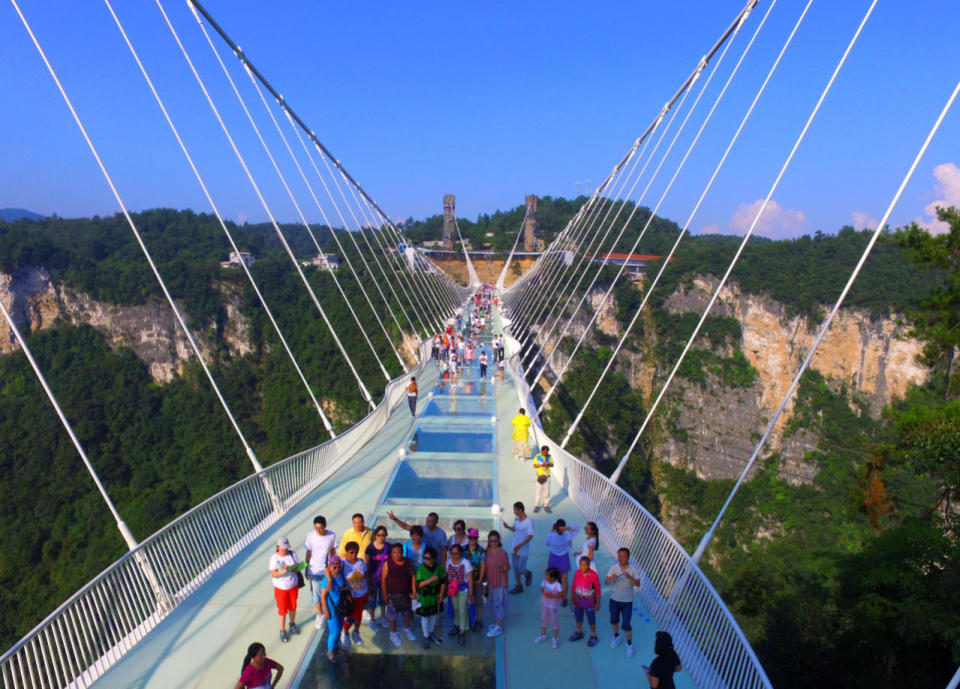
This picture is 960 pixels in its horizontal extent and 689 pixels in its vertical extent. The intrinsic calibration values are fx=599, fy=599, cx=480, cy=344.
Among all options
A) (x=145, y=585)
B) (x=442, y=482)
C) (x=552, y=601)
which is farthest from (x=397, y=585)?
(x=442, y=482)

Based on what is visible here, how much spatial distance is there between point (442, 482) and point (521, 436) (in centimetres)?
124

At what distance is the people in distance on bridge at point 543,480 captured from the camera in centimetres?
632

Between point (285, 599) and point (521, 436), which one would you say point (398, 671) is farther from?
point (521, 436)

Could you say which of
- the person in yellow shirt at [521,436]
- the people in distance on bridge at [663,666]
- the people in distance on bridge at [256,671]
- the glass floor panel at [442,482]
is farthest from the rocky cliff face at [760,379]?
the people in distance on bridge at [256,671]

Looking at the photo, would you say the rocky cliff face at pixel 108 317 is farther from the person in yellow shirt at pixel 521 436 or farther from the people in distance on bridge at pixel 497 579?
the people in distance on bridge at pixel 497 579

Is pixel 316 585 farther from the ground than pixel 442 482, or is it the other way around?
pixel 316 585

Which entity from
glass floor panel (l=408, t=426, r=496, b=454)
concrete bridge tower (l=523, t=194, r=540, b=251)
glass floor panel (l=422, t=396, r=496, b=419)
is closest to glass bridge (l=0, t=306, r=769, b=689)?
glass floor panel (l=408, t=426, r=496, b=454)

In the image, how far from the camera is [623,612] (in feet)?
13.3

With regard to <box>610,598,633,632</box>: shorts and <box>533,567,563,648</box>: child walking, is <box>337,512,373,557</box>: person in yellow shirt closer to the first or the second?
<box>533,567,563,648</box>: child walking

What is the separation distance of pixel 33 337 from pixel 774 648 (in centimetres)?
4792

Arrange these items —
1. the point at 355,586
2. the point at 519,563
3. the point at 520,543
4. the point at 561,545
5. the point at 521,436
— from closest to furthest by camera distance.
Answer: the point at 355,586
the point at 561,545
the point at 520,543
the point at 519,563
the point at 521,436

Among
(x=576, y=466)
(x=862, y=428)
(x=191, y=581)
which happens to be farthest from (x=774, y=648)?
(x=862, y=428)

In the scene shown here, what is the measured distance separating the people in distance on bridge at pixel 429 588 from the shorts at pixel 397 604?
0.31 ft

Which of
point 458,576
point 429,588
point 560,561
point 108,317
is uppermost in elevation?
point 560,561
